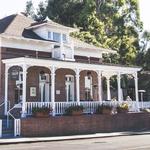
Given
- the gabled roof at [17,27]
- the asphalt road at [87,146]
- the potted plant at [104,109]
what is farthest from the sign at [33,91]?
the asphalt road at [87,146]

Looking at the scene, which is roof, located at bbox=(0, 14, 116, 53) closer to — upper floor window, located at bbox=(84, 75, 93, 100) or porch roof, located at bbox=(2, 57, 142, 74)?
upper floor window, located at bbox=(84, 75, 93, 100)

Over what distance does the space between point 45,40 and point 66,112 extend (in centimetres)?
718

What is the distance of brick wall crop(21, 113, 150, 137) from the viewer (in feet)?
92.0

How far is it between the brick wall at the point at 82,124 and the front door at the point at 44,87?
5013 mm

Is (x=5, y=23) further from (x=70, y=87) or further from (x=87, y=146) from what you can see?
(x=87, y=146)

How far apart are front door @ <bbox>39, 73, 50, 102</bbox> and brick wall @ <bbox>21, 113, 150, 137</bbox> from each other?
5013 millimetres

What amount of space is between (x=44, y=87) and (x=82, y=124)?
5752mm

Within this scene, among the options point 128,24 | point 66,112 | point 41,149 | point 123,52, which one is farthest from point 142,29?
point 41,149

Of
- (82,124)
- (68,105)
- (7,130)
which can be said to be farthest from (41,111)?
(82,124)

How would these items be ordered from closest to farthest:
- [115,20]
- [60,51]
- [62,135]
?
[62,135], [60,51], [115,20]

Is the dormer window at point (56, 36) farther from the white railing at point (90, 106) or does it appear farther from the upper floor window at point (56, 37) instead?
the white railing at point (90, 106)

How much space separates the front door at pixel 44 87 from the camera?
35.0 meters

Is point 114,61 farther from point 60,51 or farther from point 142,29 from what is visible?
point 60,51

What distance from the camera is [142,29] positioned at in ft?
205
